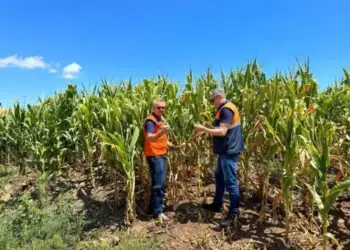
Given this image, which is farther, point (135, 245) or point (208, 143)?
point (208, 143)

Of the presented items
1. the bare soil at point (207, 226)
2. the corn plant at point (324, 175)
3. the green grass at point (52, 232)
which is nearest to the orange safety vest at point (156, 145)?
the bare soil at point (207, 226)

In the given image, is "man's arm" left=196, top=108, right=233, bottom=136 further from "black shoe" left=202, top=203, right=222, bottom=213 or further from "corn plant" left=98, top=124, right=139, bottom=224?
"black shoe" left=202, top=203, right=222, bottom=213

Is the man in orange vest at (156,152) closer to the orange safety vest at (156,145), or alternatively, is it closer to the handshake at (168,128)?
the orange safety vest at (156,145)

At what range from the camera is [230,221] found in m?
4.78

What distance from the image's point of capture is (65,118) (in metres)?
7.31

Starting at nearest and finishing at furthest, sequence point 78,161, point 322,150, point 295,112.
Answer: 1. point 322,150
2. point 295,112
3. point 78,161

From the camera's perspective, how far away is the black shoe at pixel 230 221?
15.6ft

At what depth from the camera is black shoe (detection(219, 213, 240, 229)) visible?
4.75 metres

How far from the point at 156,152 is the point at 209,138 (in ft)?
3.54

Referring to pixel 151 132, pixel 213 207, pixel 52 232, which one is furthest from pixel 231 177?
pixel 52 232

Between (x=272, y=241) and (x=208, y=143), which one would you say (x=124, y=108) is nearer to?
(x=208, y=143)

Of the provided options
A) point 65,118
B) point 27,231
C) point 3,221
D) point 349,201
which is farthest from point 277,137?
point 65,118

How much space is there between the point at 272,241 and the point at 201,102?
2.11 m

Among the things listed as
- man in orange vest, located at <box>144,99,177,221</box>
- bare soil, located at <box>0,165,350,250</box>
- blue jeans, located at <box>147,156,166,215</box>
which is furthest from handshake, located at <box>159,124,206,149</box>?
bare soil, located at <box>0,165,350,250</box>
